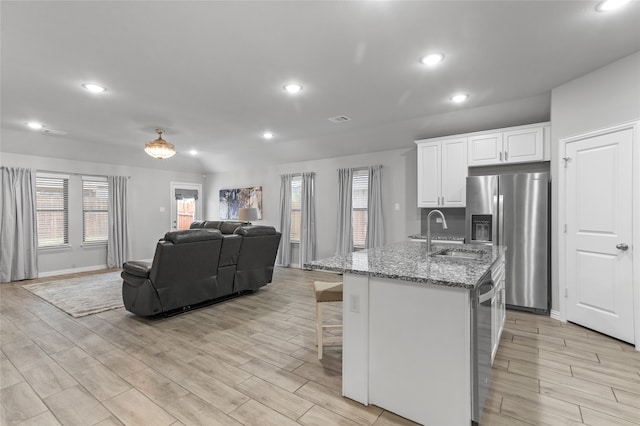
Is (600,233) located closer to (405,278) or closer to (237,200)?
(405,278)

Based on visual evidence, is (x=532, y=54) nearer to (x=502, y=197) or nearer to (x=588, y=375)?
(x=502, y=197)

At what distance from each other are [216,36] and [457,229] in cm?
435

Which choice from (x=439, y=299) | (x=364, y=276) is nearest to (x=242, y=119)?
(x=364, y=276)

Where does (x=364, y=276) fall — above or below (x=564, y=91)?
below

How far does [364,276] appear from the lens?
2049mm

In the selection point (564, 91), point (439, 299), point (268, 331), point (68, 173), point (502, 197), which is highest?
point (564, 91)

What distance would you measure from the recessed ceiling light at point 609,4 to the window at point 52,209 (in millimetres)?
8605

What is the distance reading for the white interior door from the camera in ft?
9.88

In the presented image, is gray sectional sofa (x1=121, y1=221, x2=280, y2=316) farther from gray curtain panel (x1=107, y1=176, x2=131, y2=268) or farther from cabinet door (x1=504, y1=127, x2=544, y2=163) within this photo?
gray curtain panel (x1=107, y1=176, x2=131, y2=268)

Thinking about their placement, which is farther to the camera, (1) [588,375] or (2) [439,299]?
(1) [588,375]

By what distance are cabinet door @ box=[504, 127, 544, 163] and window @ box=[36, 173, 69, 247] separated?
8.32 metres

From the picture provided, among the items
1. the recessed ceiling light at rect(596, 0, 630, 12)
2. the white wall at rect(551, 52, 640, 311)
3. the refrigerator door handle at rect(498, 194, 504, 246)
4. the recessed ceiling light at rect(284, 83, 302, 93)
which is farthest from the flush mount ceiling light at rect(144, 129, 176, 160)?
the white wall at rect(551, 52, 640, 311)

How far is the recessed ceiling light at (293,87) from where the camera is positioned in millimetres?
3559

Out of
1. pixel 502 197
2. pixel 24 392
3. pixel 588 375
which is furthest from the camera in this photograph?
pixel 502 197
